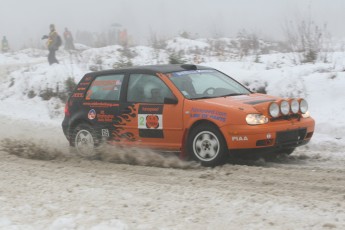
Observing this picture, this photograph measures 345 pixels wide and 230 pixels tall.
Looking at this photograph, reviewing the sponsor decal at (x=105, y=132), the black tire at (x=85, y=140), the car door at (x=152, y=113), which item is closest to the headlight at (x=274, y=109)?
the car door at (x=152, y=113)

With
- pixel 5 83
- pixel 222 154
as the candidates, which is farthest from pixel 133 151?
pixel 5 83

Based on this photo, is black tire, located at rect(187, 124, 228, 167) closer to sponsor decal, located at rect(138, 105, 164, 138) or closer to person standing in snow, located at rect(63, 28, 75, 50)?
sponsor decal, located at rect(138, 105, 164, 138)

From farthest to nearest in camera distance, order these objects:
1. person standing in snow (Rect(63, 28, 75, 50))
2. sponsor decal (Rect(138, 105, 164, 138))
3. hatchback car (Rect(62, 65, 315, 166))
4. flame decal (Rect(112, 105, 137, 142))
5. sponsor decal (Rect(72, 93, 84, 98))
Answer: person standing in snow (Rect(63, 28, 75, 50)) → sponsor decal (Rect(72, 93, 84, 98)) → flame decal (Rect(112, 105, 137, 142)) → sponsor decal (Rect(138, 105, 164, 138)) → hatchback car (Rect(62, 65, 315, 166))

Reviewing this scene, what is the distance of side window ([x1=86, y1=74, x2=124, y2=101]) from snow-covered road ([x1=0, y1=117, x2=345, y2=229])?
1113 mm

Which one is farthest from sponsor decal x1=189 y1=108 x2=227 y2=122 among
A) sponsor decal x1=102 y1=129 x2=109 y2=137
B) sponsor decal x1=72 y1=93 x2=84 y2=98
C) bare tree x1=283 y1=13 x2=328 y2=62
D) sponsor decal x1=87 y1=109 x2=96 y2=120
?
bare tree x1=283 y1=13 x2=328 y2=62

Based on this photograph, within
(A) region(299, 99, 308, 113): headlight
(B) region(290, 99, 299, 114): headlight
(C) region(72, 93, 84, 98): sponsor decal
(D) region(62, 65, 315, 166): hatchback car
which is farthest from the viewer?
(C) region(72, 93, 84, 98): sponsor decal

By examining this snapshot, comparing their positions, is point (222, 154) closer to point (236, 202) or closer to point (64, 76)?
point (236, 202)

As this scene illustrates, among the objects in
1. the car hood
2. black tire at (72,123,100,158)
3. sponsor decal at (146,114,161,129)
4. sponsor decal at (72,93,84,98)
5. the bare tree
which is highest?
the bare tree

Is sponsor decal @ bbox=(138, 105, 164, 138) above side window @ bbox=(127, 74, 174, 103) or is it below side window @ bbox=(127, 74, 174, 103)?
below

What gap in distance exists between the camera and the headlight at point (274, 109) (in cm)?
705

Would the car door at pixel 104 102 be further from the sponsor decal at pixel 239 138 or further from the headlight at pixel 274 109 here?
the headlight at pixel 274 109

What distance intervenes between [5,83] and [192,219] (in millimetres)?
15002

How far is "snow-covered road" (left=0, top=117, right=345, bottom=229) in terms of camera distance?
477 cm

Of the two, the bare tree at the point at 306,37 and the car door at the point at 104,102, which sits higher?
the bare tree at the point at 306,37
